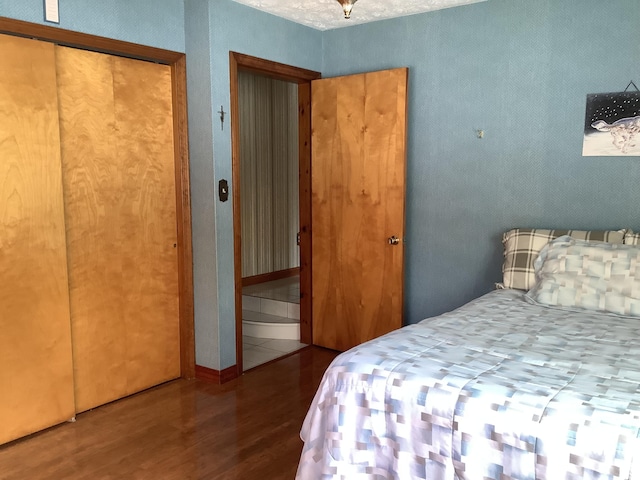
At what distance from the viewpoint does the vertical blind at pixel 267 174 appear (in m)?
5.53

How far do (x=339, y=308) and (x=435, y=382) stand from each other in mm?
2423

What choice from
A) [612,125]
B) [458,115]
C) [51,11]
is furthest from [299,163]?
[612,125]

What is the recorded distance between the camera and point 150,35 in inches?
128

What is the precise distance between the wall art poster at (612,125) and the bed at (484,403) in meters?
1.06

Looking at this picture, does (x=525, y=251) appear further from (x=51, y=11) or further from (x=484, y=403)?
(x=51, y=11)

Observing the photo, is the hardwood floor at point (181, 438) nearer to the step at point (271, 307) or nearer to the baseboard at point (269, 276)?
the step at point (271, 307)

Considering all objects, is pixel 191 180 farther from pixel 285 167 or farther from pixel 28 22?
pixel 285 167

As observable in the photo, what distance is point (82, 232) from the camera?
121 inches

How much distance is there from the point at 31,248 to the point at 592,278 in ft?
9.36

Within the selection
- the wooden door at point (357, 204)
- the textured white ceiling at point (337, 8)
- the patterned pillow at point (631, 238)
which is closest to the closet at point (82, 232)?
the textured white ceiling at point (337, 8)

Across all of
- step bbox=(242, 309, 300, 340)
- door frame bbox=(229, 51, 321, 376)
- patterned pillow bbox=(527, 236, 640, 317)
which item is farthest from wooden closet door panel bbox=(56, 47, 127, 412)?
patterned pillow bbox=(527, 236, 640, 317)

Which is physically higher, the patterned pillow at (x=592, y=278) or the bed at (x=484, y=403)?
the patterned pillow at (x=592, y=278)

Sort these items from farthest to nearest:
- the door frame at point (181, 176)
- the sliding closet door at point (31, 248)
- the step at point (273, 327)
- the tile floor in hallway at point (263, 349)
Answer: the step at point (273, 327) < the tile floor in hallway at point (263, 349) < the door frame at point (181, 176) < the sliding closet door at point (31, 248)

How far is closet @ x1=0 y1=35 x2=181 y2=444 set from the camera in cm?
273
